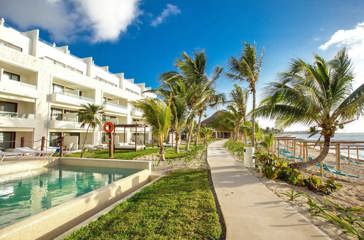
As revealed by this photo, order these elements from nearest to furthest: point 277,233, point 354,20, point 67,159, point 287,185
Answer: point 277,233 → point 287,185 → point 354,20 → point 67,159

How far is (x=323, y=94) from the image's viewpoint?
670 cm

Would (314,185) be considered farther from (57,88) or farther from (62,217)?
(57,88)

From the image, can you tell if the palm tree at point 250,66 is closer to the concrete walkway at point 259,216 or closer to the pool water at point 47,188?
the concrete walkway at point 259,216

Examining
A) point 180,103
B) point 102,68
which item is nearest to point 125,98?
point 102,68

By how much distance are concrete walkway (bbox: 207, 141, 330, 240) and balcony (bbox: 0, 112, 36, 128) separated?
1687cm

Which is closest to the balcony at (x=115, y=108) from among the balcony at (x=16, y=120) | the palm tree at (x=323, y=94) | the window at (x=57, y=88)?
the window at (x=57, y=88)

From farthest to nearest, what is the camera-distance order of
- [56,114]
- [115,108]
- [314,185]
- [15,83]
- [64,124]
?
[115,108] → [56,114] → [64,124] → [15,83] → [314,185]

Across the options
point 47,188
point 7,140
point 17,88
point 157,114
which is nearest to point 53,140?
point 7,140

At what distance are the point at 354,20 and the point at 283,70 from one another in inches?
126

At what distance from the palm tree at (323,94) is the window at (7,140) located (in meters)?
20.6

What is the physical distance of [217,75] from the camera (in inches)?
672

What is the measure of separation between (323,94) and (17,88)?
20.0 m

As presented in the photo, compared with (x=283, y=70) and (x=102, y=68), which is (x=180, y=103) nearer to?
(x=283, y=70)

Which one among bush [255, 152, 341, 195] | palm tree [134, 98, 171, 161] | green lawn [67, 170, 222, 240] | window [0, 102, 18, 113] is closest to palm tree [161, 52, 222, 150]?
palm tree [134, 98, 171, 161]
